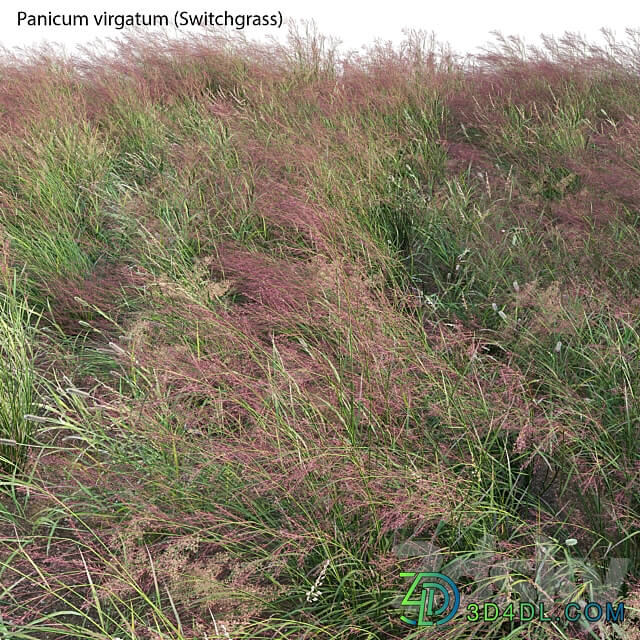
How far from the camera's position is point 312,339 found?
2248 millimetres

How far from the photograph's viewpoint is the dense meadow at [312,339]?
146 cm

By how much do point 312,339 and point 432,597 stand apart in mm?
1059

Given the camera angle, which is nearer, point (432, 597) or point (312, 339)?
point (432, 597)

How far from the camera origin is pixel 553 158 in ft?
12.2

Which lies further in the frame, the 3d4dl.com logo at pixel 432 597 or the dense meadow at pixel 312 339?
the dense meadow at pixel 312 339

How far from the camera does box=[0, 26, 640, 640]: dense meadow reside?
4.78 ft

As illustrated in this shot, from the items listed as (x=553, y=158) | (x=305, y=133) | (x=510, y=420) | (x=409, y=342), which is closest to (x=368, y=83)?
(x=305, y=133)

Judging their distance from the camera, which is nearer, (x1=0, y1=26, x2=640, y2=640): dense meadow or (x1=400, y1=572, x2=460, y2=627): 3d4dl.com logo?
(x1=400, y1=572, x2=460, y2=627): 3d4dl.com logo

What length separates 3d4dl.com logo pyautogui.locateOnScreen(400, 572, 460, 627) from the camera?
1334 mm

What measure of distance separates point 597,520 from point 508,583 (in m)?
0.39

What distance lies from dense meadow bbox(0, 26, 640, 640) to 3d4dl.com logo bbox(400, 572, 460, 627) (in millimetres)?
31

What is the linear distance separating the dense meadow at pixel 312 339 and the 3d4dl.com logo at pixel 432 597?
31mm

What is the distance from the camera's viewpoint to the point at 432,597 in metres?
1.35

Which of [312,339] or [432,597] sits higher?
[312,339]
